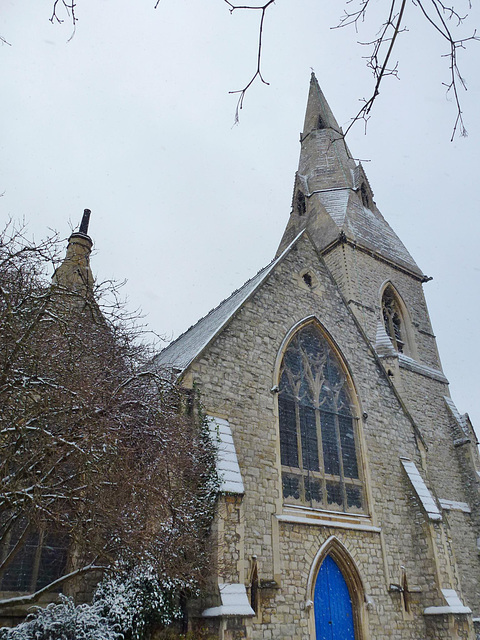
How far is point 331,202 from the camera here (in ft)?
82.6

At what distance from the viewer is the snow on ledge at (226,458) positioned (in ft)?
29.1

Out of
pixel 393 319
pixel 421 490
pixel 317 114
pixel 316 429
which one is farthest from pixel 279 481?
pixel 317 114

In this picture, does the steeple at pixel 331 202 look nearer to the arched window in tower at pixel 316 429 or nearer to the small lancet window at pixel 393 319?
the small lancet window at pixel 393 319

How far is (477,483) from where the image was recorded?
1784 centimetres

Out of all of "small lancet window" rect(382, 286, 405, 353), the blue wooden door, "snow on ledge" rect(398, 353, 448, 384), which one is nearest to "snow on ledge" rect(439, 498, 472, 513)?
"snow on ledge" rect(398, 353, 448, 384)

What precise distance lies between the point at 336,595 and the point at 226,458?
3.76 meters

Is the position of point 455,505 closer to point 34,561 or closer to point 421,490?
point 421,490

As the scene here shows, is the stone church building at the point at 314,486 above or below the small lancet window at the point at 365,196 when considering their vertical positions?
below

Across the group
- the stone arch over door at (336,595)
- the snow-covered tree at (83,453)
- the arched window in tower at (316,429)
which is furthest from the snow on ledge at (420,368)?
the snow-covered tree at (83,453)

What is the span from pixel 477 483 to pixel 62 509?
620 inches

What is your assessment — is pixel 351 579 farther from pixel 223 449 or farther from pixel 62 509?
pixel 62 509

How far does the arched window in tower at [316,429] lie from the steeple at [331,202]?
9.66 meters

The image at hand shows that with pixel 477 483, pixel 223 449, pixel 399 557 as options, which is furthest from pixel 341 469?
pixel 477 483

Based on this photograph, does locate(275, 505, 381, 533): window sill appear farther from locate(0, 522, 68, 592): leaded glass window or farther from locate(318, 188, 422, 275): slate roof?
locate(318, 188, 422, 275): slate roof
